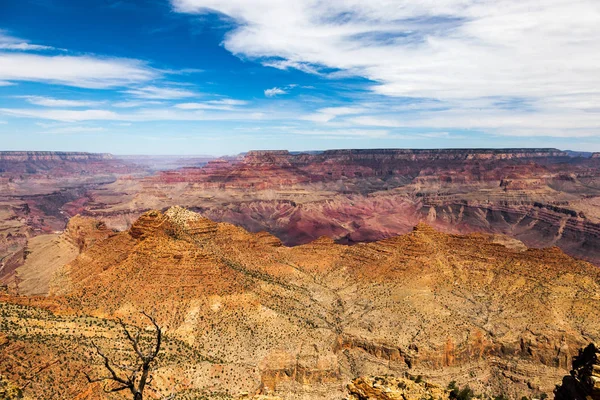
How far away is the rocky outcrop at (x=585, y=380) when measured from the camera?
27531 millimetres

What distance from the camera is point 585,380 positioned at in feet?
93.8

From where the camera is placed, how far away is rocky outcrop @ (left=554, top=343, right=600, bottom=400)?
90.3 feet

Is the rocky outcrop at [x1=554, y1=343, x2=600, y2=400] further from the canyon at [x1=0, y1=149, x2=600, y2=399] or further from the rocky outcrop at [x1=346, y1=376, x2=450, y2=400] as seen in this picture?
the canyon at [x1=0, y1=149, x2=600, y2=399]

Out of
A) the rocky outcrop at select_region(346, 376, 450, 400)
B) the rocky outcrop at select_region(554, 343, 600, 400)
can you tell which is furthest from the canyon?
the rocky outcrop at select_region(554, 343, 600, 400)

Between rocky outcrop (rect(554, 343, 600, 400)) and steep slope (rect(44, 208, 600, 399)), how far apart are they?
3198cm

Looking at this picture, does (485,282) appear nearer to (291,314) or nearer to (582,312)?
(582,312)

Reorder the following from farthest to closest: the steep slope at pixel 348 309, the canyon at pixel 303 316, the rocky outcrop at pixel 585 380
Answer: the steep slope at pixel 348 309 → the canyon at pixel 303 316 → the rocky outcrop at pixel 585 380

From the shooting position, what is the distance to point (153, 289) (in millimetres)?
64250

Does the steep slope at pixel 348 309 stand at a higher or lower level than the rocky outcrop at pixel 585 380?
lower

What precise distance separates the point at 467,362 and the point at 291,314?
29.6 metres

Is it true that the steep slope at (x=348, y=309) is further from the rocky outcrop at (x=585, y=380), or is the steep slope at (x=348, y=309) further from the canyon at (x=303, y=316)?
the rocky outcrop at (x=585, y=380)

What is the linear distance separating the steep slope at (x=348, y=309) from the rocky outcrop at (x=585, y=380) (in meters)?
32.0

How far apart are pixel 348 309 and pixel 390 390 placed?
49.5 meters

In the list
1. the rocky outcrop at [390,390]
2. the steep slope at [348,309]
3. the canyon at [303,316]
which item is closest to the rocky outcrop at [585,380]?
the rocky outcrop at [390,390]
